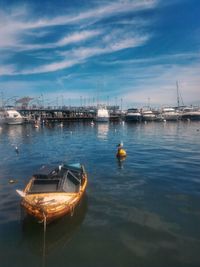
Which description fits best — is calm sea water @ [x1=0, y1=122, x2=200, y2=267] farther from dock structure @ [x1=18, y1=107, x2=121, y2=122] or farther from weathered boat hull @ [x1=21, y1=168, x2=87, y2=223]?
dock structure @ [x1=18, y1=107, x2=121, y2=122]

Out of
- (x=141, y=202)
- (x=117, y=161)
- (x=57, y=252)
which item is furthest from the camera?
(x=117, y=161)

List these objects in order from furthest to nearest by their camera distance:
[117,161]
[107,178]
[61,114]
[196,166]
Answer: [61,114] < [117,161] < [196,166] < [107,178]

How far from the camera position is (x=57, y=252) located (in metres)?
12.0

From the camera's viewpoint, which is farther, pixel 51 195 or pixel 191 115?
pixel 191 115

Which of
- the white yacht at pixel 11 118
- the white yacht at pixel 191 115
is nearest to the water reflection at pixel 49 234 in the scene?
the white yacht at pixel 11 118

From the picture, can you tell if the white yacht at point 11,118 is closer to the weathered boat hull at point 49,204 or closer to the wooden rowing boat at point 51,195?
the wooden rowing boat at point 51,195

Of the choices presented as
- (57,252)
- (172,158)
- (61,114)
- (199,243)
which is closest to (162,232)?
(199,243)

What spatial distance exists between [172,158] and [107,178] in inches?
509

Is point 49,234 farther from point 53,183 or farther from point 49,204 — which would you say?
point 53,183

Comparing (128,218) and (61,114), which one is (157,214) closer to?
(128,218)

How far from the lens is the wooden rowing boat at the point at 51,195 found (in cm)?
1302

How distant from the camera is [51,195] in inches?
574

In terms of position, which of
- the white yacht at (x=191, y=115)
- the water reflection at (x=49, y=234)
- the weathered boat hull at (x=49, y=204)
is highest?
the white yacht at (x=191, y=115)

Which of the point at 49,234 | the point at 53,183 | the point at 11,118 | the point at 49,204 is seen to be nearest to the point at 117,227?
the point at 49,234
